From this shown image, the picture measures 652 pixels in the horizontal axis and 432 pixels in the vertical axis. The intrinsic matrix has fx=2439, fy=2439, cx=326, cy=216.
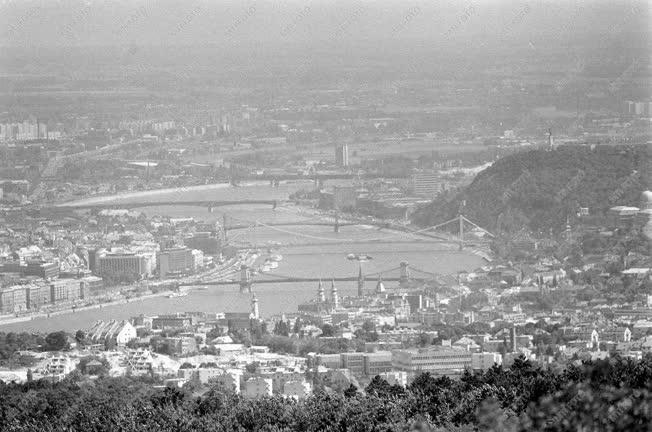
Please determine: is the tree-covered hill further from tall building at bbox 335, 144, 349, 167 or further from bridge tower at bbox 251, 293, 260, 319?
bridge tower at bbox 251, 293, 260, 319

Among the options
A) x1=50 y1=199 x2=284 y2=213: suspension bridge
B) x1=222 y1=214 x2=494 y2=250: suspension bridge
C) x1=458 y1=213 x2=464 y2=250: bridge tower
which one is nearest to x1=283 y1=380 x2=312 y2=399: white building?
x1=458 y1=213 x2=464 y2=250: bridge tower

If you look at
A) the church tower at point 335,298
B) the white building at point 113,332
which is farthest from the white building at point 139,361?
the church tower at point 335,298

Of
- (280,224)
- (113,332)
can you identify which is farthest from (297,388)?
(280,224)

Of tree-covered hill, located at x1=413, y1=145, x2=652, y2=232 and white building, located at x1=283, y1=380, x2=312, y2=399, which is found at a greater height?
tree-covered hill, located at x1=413, y1=145, x2=652, y2=232

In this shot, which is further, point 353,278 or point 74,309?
point 353,278

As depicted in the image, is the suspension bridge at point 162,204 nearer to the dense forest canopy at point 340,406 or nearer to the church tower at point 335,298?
the church tower at point 335,298

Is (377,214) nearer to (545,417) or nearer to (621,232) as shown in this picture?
(621,232)

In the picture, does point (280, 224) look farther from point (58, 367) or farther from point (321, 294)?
point (58, 367)
